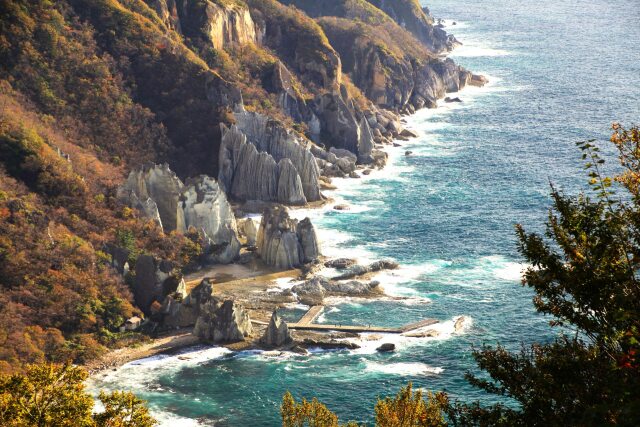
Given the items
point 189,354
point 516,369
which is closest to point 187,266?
point 189,354

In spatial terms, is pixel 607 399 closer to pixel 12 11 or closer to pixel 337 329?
pixel 337 329

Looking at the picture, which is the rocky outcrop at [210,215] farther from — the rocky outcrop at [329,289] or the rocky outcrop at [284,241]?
the rocky outcrop at [329,289]

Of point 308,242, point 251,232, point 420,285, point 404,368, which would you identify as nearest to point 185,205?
point 251,232

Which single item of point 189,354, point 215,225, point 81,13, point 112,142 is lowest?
point 189,354

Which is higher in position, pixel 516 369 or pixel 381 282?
pixel 516 369

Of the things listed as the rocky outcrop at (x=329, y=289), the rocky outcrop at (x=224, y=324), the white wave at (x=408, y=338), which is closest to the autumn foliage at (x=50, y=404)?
the rocky outcrop at (x=224, y=324)

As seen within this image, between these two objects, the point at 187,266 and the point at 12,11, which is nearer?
the point at 187,266
